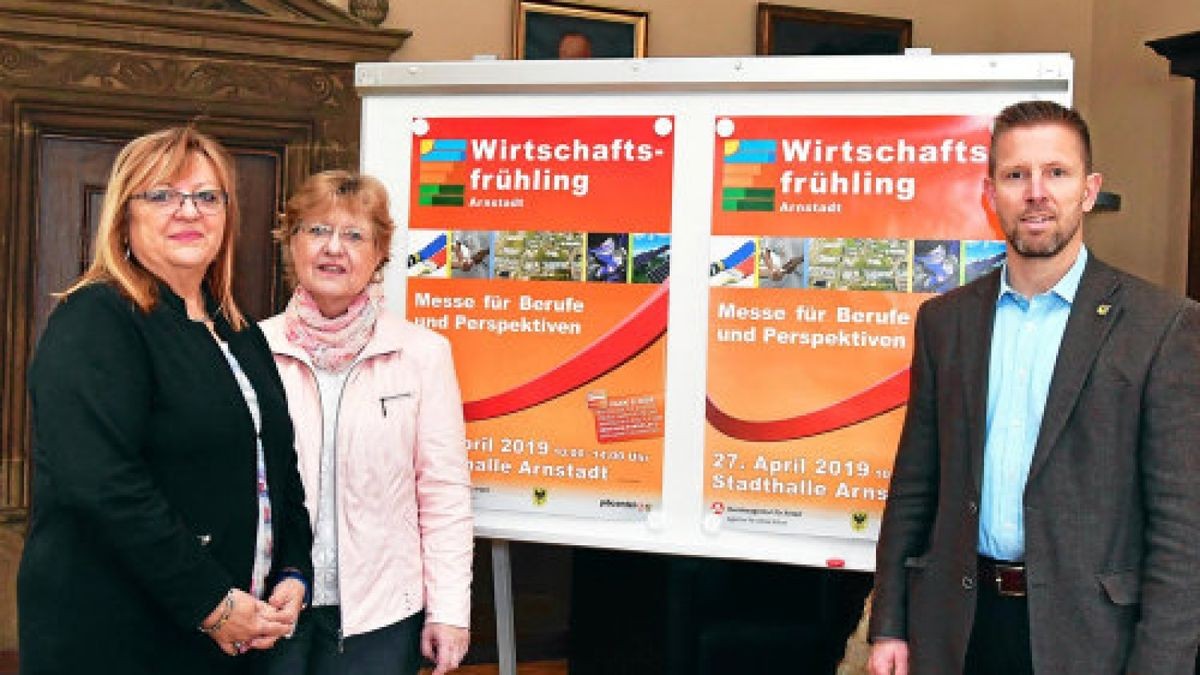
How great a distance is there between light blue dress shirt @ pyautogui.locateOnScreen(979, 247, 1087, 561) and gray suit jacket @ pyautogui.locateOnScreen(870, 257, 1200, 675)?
0.02 m

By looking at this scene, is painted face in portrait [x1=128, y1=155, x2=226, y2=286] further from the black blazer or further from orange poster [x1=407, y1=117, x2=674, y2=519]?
orange poster [x1=407, y1=117, x2=674, y2=519]

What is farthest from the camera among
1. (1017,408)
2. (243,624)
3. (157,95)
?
(157,95)

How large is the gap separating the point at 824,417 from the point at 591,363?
0.48 metres

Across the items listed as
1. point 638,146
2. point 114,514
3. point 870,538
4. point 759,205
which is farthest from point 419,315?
point 114,514

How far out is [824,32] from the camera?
508cm

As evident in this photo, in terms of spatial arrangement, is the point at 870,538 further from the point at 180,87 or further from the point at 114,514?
the point at 180,87

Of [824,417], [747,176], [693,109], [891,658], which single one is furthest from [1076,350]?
[693,109]

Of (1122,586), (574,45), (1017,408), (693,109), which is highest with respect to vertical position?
(574,45)

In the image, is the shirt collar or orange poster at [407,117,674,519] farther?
orange poster at [407,117,674,519]

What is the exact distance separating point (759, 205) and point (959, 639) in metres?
0.97

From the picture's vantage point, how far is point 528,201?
108 inches

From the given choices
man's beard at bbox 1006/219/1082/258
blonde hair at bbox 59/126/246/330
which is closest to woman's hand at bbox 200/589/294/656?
blonde hair at bbox 59/126/246/330

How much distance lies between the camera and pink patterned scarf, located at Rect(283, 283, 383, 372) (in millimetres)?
2266

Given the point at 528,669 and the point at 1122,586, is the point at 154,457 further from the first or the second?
the point at 528,669
